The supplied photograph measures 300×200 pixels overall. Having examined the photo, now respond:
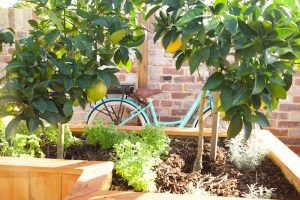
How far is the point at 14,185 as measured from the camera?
1204 millimetres

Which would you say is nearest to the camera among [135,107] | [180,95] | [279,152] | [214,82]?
[214,82]

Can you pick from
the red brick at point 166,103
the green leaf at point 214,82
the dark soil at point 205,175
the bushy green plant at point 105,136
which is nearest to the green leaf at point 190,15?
the green leaf at point 214,82

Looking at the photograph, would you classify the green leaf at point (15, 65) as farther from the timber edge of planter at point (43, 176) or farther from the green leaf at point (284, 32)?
the green leaf at point (284, 32)

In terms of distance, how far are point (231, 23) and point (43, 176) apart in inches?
32.2

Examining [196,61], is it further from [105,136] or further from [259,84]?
[105,136]

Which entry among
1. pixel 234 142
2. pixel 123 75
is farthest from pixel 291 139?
pixel 234 142

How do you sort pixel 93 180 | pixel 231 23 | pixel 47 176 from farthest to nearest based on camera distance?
pixel 47 176 → pixel 93 180 → pixel 231 23

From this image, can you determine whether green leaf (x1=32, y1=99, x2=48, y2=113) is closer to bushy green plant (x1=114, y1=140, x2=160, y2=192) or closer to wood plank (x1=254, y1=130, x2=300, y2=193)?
bushy green plant (x1=114, y1=140, x2=160, y2=192)

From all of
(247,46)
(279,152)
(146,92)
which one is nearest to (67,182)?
(247,46)

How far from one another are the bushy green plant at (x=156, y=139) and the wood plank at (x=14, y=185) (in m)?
0.52

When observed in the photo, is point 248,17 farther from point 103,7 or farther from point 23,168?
point 23,168

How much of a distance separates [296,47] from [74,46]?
0.59m

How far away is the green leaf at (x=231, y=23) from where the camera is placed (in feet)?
2.43

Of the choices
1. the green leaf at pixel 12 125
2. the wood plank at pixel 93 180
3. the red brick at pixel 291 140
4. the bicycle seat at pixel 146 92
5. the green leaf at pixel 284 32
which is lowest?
the red brick at pixel 291 140
